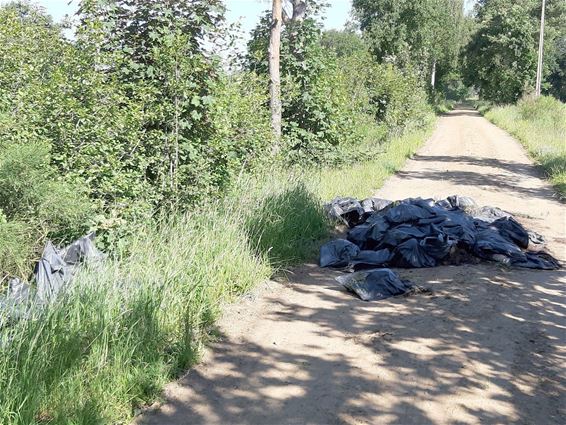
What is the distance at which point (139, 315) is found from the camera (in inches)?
176

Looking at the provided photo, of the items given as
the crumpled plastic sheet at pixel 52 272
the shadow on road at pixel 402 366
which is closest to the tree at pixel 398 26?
the shadow on road at pixel 402 366

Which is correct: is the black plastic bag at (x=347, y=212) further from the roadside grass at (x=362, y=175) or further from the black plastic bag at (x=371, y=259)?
the black plastic bag at (x=371, y=259)

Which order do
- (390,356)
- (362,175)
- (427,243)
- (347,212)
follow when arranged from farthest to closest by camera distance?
(362,175), (347,212), (427,243), (390,356)

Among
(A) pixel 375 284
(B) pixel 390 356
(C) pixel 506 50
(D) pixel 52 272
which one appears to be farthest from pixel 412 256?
(C) pixel 506 50

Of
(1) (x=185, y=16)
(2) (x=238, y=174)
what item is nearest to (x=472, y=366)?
(2) (x=238, y=174)

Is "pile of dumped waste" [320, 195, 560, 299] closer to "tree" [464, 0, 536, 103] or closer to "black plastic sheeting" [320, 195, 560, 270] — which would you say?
"black plastic sheeting" [320, 195, 560, 270]

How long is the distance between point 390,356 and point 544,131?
23272mm

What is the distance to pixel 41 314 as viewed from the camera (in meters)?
4.10

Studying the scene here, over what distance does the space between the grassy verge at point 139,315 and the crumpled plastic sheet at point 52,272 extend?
0.92 ft

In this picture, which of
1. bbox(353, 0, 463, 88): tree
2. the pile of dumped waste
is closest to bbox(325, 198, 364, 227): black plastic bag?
the pile of dumped waste

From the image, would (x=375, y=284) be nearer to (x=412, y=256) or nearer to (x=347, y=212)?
(x=412, y=256)

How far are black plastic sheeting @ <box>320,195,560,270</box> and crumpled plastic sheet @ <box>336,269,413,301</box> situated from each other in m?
0.73

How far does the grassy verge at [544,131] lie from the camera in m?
15.7

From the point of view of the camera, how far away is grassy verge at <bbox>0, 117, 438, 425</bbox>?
11.5 ft
